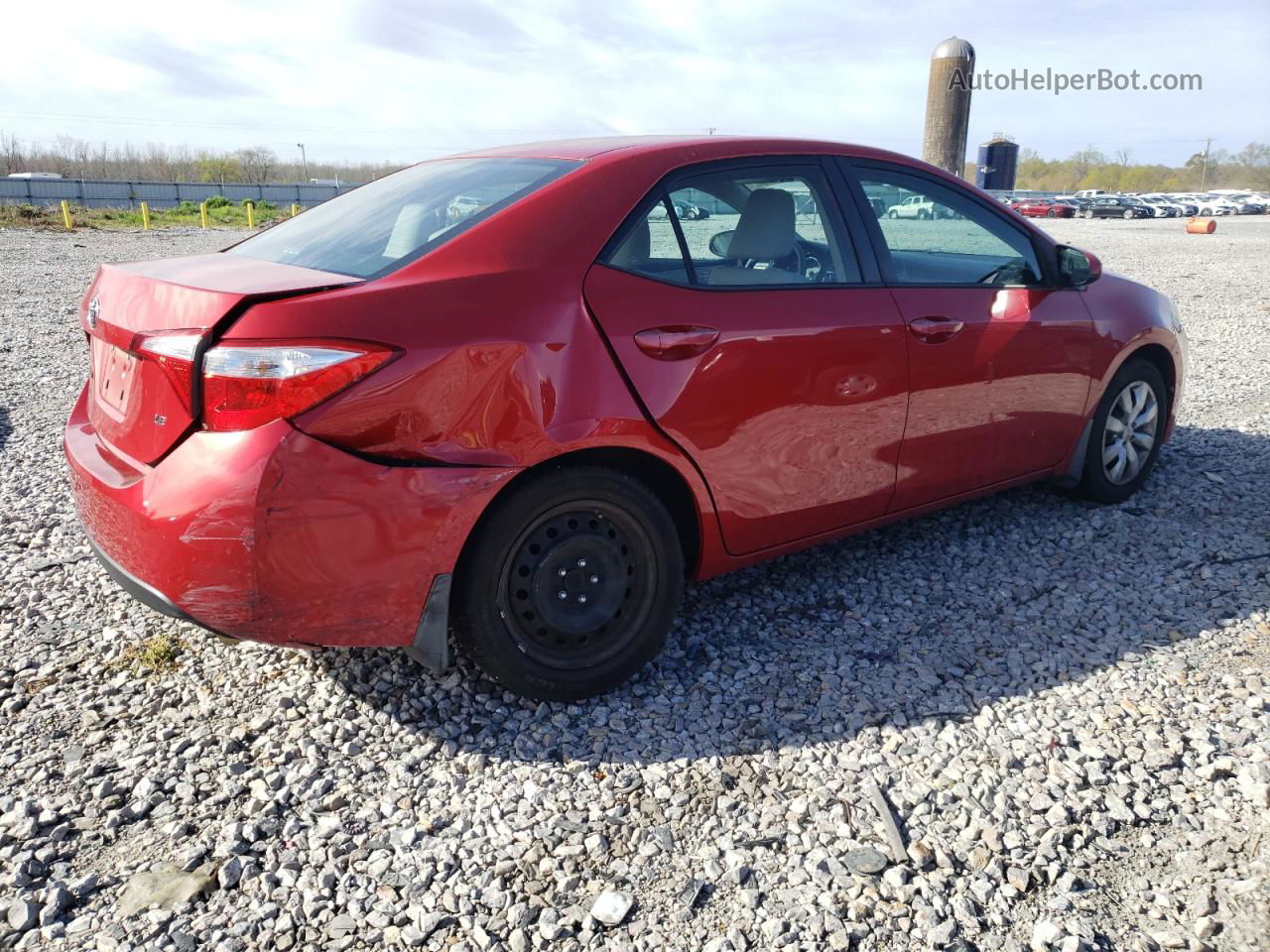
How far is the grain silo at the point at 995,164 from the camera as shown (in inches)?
1239

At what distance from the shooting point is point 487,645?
9.15ft

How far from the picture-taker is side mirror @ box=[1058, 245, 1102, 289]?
409 centimetres

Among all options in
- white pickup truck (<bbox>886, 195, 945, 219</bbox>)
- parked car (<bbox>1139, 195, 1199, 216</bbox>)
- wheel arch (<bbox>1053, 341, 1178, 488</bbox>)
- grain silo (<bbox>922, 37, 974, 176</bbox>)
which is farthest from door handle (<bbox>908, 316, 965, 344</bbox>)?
parked car (<bbox>1139, 195, 1199, 216</bbox>)

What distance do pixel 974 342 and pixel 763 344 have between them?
111 cm

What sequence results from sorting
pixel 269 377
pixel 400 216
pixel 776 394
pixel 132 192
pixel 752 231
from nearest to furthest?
pixel 269 377
pixel 400 216
pixel 776 394
pixel 752 231
pixel 132 192

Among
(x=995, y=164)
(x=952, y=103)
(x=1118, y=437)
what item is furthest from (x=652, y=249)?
(x=995, y=164)

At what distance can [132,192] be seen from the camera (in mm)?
51062

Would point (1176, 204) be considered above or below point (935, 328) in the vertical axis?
above

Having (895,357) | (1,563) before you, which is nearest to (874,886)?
(895,357)

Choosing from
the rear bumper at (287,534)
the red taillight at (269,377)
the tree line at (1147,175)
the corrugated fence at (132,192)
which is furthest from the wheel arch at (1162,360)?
the tree line at (1147,175)

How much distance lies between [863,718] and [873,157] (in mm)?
2091

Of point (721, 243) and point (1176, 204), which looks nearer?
point (721, 243)

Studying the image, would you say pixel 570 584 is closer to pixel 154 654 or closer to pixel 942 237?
pixel 154 654

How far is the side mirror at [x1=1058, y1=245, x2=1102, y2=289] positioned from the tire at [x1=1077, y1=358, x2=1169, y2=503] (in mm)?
566
